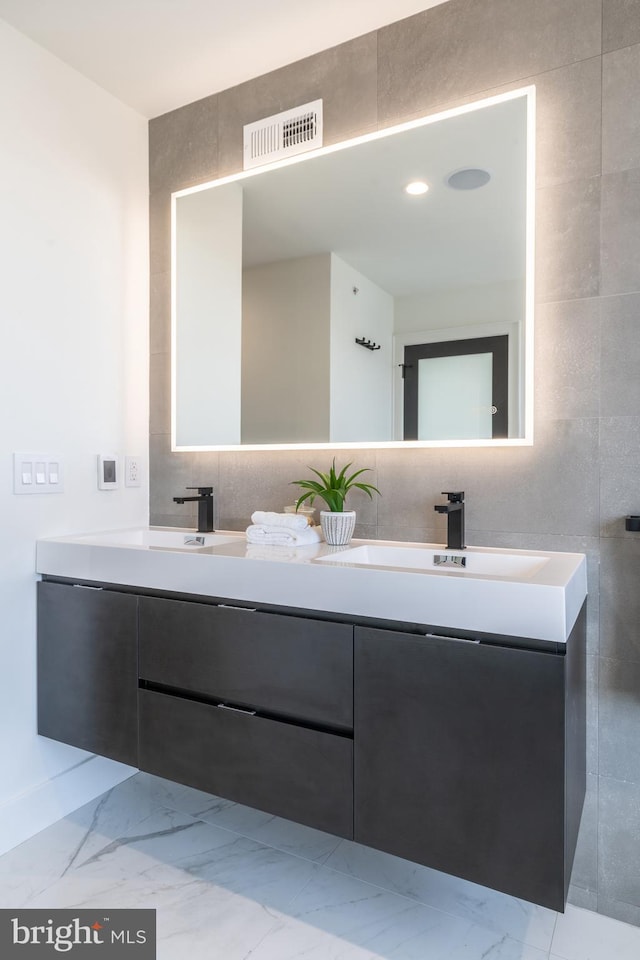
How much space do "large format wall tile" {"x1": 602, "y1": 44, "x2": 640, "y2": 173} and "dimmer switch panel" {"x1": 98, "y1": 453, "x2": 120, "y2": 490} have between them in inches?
69.3

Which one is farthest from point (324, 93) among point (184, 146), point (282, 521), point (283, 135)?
point (282, 521)

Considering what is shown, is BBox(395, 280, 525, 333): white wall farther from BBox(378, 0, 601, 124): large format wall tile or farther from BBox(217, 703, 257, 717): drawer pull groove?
BBox(217, 703, 257, 717): drawer pull groove

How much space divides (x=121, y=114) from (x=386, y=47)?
3.34 feet

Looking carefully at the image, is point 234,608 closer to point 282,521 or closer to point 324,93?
point 282,521

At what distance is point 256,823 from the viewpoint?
1884 millimetres

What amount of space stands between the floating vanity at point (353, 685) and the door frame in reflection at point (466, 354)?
36 cm

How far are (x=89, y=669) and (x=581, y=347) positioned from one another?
167 cm

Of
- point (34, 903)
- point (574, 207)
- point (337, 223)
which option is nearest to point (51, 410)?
point (337, 223)

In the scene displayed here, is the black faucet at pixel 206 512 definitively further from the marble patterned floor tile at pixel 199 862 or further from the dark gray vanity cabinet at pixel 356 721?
the marble patterned floor tile at pixel 199 862

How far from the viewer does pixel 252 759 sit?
4.85 feet

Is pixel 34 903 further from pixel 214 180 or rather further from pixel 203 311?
Result: pixel 214 180

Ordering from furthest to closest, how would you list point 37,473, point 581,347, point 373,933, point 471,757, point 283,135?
point 283,135 → point 37,473 → point 581,347 → point 373,933 → point 471,757

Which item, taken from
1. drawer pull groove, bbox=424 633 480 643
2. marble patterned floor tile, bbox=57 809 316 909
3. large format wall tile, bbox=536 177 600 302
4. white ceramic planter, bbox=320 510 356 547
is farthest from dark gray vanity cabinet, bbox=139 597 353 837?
large format wall tile, bbox=536 177 600 302

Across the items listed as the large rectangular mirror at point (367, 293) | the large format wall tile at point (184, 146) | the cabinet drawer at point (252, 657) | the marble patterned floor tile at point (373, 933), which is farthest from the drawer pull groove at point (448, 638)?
the large format wall tile at point (184, 146)
